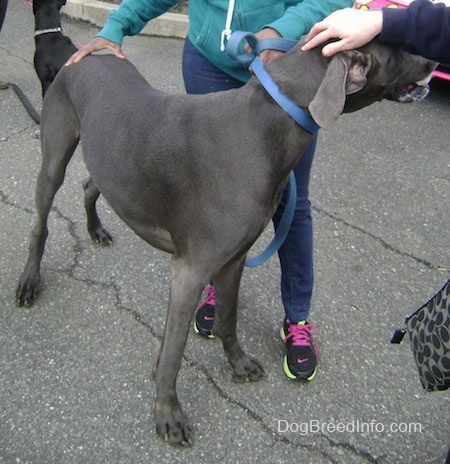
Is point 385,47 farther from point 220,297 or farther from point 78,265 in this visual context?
point 78,265

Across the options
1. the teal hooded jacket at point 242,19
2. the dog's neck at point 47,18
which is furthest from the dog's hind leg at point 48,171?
the dog's neck at point 47,18

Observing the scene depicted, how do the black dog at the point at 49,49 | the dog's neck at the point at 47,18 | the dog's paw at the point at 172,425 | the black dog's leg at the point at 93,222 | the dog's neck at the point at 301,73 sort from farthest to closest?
the dog's neck at the point at 47,18 < the black dog at the point at 49,49 < the black dog's leg at the point at 93,222 < the dog's paw at the point at 172,425 < the dog's neck at the point at 301,73

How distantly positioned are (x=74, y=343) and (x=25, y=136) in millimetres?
2456

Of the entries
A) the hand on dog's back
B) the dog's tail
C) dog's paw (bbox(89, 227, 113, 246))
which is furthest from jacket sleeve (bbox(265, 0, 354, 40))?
the dog's tail

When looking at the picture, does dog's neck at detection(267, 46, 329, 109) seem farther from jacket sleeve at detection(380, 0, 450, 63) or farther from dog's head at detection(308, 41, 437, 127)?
jacket sleeve at detection(380, 0, 450, 63)

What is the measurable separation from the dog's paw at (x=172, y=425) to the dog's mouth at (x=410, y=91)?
1525 millimetres

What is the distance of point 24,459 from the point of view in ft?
7.71

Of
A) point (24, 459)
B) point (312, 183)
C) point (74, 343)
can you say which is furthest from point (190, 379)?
point (312, 183)

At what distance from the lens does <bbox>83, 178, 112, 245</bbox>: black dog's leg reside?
11.4 ft

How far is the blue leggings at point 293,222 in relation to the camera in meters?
2.57

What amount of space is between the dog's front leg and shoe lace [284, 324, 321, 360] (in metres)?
0.69

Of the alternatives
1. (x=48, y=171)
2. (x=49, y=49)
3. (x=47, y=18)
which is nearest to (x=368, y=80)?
(x=48, y=171)

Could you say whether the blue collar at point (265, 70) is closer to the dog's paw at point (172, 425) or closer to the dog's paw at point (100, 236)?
the dog's paw at point (172, 425)

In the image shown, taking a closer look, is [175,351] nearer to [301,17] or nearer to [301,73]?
[301,73]
